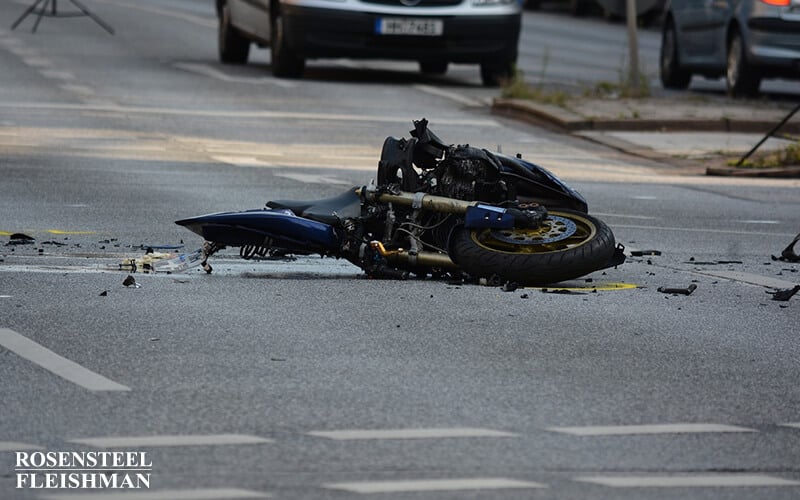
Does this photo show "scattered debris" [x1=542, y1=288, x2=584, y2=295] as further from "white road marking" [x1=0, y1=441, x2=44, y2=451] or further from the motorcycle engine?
"white road marking" [x1=0, y1=441, x2=44, y2=451]

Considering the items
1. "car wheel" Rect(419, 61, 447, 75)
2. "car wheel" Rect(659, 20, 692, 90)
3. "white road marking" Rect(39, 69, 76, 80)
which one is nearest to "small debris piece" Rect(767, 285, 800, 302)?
"white road marking" Rect(39, 69, 76, 80)

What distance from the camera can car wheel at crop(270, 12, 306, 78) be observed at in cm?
2353

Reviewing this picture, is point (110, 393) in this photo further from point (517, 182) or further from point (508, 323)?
point (517, 182)

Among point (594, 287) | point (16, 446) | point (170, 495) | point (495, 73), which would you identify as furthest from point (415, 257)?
point (495, 73)

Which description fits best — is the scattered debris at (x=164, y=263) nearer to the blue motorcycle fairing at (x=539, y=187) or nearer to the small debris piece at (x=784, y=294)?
the blue motorcycle fairing at (x=539, y=187)

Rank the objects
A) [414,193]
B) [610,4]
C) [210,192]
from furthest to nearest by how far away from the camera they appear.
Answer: [610,4] < [210,192] < [414,193]

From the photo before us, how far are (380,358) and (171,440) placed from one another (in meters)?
1.61

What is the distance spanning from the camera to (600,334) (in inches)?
317

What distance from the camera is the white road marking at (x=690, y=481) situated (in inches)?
216

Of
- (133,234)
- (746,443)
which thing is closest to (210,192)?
(133,234)

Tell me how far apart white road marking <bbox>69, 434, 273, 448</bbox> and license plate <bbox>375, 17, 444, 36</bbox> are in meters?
17.2

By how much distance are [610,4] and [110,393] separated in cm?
1592

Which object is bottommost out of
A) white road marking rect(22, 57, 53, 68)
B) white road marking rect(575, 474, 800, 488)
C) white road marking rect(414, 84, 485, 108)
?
white road marking rect(22, 57, 53, 68)

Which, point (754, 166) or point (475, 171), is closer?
point (475, 171)
